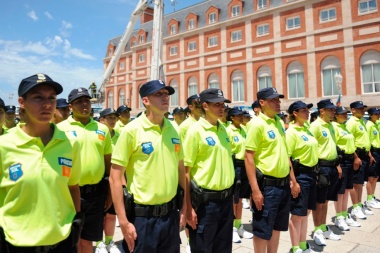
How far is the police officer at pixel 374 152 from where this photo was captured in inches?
297

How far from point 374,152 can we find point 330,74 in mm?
19210

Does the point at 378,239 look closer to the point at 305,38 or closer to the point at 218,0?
the point at 305,38

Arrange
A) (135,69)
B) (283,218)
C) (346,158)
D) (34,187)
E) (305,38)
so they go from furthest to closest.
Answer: (135,69), (305,38), (346,158), (283,218), (34,187)

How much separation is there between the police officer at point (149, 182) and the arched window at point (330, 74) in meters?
25.4

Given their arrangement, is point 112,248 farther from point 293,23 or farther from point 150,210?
point 293,23

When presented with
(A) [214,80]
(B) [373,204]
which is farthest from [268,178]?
(A) [214,80]

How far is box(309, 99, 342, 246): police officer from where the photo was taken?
17.3ft

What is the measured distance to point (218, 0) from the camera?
112 feet

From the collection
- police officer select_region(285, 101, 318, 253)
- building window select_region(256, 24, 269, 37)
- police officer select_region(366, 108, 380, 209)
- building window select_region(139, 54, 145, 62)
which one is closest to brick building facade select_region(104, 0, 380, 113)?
building window select_region(256, 24, 269, 37)

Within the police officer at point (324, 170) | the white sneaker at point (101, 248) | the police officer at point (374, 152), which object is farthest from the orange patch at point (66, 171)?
the police officer at point (374, 152)

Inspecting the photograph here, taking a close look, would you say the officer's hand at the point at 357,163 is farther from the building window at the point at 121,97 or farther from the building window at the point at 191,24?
the building window at the point at 121,97

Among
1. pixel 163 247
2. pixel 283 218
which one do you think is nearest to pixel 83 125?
pixel 163 247

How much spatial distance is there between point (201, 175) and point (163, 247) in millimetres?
924

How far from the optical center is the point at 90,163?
3.86 metres
